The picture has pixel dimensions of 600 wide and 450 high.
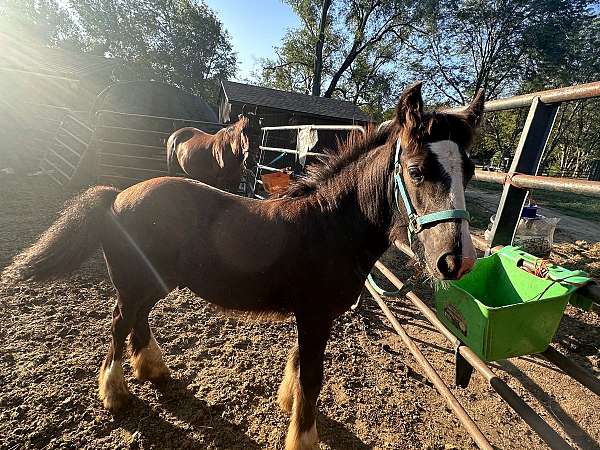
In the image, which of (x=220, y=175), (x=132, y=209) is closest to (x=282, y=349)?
(x=132, y=209)

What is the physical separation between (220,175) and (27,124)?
11.7 m

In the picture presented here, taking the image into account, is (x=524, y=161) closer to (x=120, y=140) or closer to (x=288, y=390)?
Answer: (x=288, y=390)

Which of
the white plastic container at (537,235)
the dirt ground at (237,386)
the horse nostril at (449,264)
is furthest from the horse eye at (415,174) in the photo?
the dirt ground at (237,386)

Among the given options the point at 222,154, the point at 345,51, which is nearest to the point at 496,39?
the point at 345,51

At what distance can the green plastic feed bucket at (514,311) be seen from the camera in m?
1.36

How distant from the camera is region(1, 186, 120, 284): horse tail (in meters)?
2.29

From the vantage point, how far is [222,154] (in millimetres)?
6977

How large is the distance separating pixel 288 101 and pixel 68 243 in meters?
16.0

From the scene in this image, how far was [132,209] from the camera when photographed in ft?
7.32

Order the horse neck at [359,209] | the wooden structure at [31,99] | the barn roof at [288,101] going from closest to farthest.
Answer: the horse neck at [359,209]
the wooden structure at [31,99]
the barn roof at [288,101]

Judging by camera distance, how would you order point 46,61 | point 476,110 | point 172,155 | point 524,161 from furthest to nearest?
point 46,61 < point 172,155 < point 524,161 < point 476,110

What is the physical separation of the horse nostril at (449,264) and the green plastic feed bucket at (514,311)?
0.22 metres

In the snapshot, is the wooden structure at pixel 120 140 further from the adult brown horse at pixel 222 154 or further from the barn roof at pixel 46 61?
the barn roof at pixel 46 61

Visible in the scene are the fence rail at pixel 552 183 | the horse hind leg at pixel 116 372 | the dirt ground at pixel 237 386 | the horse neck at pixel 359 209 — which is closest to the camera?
the fence rail at pixel 552 183
